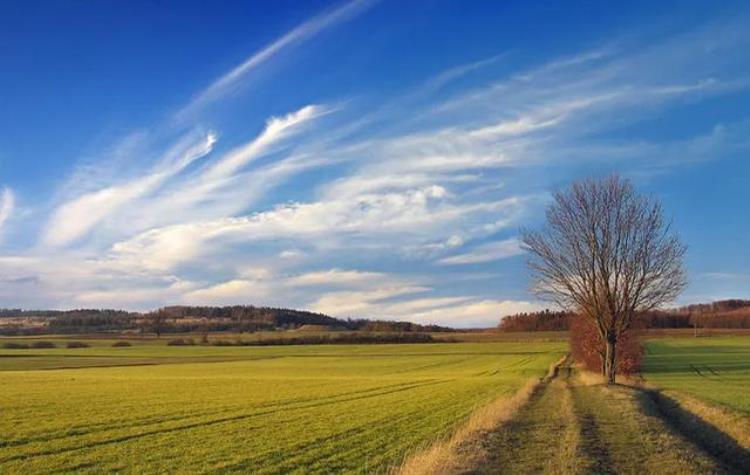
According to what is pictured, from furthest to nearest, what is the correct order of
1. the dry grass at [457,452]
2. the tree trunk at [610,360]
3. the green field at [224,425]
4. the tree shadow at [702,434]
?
the tree trunk at [610,360] < the green field at [224,425] < the tree shadow at [702,434] < the dry grass at [457,452]

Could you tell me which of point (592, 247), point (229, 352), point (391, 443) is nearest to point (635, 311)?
point (592, 247)

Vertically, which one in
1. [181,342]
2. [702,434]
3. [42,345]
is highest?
[181,342]

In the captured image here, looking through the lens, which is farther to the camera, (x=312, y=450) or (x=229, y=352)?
(x=229, y=352)

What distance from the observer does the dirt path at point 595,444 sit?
15.6 metres

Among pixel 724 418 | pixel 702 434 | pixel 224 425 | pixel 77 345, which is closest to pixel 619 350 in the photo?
pixel 724 418

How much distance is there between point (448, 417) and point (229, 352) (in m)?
114

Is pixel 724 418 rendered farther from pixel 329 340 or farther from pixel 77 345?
pixel 77 345

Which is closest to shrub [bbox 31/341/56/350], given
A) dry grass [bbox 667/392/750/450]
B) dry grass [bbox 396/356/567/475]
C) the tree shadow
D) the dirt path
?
the tree shadow

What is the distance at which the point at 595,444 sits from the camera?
61.9ft

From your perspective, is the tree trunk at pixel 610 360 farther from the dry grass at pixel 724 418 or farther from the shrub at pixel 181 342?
the shrub at pixel 181 342

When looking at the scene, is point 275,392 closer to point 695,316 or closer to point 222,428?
point 222,428

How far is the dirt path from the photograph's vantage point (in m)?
15.6

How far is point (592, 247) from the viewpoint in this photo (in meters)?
48.9

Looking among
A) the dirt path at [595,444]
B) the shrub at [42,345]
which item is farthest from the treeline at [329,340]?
the dirt path at [595,444]
